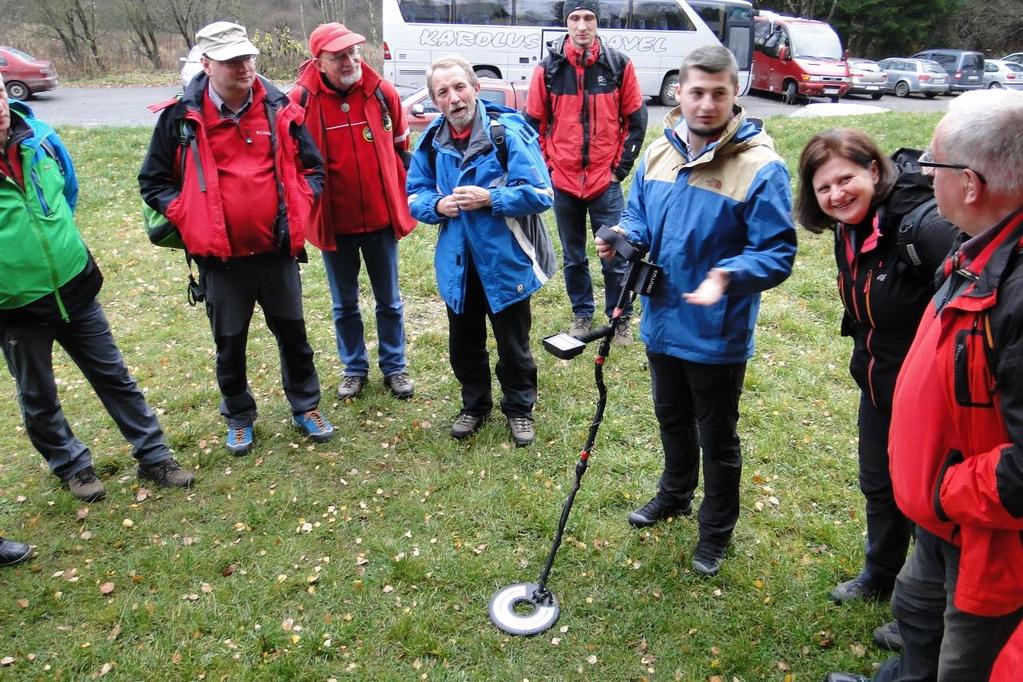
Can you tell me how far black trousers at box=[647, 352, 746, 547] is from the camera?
3320 millimetres

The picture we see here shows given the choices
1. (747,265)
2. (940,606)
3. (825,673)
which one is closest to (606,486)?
(825,673)

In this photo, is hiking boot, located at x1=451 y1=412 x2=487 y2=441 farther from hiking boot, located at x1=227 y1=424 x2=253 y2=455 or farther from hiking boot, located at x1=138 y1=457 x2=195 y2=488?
hiking boot, located at x1=138 y1=457 x2=195 y2=488

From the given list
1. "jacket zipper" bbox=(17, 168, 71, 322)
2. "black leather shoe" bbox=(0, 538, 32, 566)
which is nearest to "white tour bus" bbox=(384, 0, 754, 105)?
"jacket zipper" bbox=(17, 168, 71, 322)

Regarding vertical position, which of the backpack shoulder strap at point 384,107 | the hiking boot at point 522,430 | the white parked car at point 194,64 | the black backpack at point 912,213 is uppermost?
the white parked car at point 194,64

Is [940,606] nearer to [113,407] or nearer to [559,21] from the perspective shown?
[113,407]

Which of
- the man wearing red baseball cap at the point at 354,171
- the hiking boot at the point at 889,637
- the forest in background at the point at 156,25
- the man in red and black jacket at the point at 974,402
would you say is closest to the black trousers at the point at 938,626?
the man in red and black jacket at the point at 974,402

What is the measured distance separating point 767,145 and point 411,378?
3240 millimetres

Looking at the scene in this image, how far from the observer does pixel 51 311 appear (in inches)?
153

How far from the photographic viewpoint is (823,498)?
4156 millimetres

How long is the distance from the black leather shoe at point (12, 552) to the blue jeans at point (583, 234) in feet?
12.5

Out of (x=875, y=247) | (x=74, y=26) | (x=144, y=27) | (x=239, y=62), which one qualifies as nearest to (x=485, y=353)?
(x=239, y=62)

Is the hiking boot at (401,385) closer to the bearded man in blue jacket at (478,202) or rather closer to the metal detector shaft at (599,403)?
the bearded man in blue jacket at (478,202)

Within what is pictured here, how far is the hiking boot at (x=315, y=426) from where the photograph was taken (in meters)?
4.85

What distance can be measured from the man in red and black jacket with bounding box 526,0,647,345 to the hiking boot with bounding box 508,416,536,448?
1.34 metres
